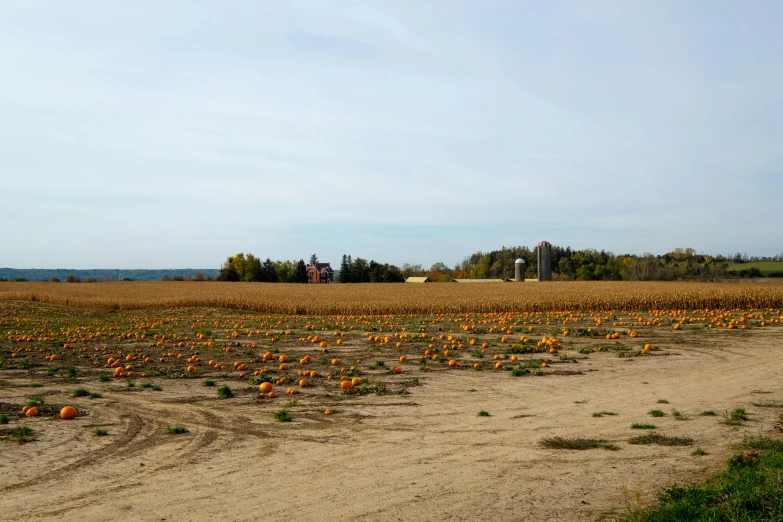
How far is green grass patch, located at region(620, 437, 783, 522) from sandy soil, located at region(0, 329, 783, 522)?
0.39 meters

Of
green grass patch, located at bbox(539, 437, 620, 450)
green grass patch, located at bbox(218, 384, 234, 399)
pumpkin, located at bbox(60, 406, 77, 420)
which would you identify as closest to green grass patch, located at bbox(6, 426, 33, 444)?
pumpkin, located at bbox(60, 406, 77, 420)

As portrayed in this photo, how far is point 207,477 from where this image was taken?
7910mm

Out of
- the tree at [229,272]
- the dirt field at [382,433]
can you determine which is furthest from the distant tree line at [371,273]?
the dirt field at [382,433]

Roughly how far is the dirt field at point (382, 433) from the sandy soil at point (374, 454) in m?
0.04

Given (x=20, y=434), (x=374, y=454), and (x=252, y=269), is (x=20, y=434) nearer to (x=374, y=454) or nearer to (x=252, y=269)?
(x=374, y=454)

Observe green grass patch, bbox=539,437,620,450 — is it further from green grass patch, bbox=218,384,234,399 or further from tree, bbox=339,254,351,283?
tree, bbox=339,254,351,283

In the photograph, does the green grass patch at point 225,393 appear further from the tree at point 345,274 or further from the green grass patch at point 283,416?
the tree at point 345,274

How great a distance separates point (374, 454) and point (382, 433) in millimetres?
1200

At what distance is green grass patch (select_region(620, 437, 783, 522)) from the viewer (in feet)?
19.8

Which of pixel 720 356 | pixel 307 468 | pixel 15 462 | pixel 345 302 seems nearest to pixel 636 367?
pixel 720 356

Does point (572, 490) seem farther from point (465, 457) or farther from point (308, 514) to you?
point (308, 514)

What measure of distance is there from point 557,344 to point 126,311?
38.0m

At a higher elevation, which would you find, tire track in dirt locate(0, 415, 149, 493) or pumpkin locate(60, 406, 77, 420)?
pumpkin locate(60, 406, 77, 420)

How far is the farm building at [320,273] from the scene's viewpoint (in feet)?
541
